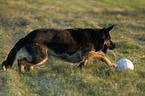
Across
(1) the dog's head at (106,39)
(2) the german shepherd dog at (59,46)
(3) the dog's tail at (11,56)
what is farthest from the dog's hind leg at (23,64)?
(1) the dog's head at (106,39)

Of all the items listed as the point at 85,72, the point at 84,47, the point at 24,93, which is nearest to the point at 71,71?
the point at 85,72

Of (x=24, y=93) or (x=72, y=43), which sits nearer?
(x=24, y=93)

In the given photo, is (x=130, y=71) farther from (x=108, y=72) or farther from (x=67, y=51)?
(x=67, y=51)

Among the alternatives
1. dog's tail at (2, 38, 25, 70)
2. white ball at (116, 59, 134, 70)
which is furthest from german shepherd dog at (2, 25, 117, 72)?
white ball at (116, 59, 134, 70)

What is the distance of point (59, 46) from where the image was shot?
568cm

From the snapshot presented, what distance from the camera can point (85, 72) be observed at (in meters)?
6.02

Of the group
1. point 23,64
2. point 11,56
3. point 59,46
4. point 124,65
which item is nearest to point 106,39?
point 124,65

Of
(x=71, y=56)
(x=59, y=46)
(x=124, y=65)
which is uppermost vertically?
(x=59, y=46)

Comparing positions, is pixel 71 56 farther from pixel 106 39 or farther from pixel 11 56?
pixel 11 56

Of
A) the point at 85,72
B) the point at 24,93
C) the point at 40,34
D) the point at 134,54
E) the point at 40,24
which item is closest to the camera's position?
the point at 24,93

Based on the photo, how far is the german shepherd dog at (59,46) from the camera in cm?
552

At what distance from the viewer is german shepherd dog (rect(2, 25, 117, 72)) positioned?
18.1 feet

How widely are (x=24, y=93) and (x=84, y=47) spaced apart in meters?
2.20

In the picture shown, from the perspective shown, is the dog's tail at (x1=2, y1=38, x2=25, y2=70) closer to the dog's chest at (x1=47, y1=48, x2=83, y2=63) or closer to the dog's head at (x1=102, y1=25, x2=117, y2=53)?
the dog's chest at (x1=47, y1=48, x2=83, y2=63)
